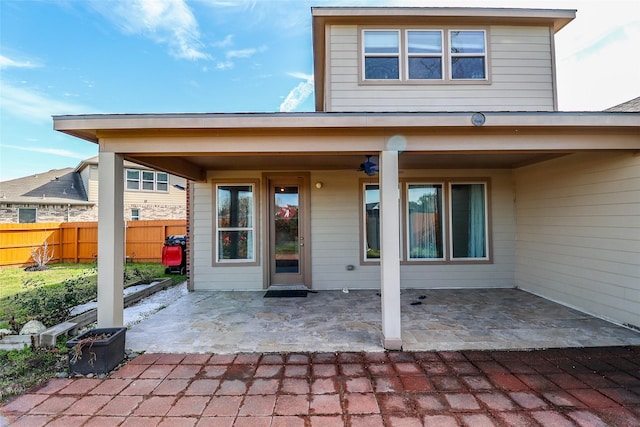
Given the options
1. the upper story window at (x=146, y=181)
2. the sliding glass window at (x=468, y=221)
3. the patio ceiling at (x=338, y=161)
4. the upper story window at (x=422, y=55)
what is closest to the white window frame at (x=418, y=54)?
the upper story window at (x=422, y=55)

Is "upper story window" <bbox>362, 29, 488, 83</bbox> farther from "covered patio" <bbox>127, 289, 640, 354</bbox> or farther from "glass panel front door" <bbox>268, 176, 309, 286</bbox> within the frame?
"covered patio" <bbox>127, 289, 640, 354</bbox>

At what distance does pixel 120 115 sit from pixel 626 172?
20.8 feet

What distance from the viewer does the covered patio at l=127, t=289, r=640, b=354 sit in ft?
11.6

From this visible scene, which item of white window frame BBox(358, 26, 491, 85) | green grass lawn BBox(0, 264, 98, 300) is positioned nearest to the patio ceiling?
white window frame BBox(358, 26, 491, 85)

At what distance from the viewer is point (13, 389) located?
2646 millimetres

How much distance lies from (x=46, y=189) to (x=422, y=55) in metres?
17.8

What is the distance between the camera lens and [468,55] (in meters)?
5.69

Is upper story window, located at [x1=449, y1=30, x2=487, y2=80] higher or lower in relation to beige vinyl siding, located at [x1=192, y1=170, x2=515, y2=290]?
higher

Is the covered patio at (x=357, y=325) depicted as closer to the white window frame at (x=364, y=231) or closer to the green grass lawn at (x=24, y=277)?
the white window frame at (x=364, y=231)

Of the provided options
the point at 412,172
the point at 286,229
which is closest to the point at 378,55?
the point at 412,172

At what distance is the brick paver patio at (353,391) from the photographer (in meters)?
2.26

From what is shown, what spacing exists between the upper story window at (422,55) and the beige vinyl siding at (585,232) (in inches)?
91.5

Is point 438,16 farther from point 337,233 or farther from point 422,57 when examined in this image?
point 337,233

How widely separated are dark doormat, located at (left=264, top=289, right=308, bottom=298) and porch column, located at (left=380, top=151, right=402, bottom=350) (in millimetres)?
2544
